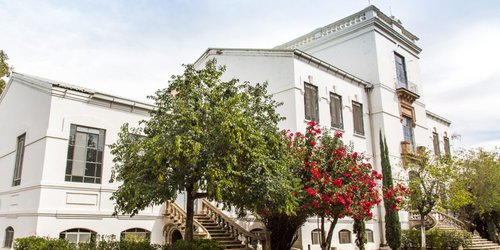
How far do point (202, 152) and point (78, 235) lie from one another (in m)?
6.93

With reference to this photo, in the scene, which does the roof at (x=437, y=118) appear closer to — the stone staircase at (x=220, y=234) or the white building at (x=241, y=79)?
the white building at (x=241, y=79)

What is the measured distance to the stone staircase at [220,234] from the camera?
15980 mm

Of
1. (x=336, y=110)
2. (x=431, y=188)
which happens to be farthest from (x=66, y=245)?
(x=431, y=188)

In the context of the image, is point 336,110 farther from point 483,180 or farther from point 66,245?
point 66,245

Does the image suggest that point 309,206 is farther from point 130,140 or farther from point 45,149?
point 45,149

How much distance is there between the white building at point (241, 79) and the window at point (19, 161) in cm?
5

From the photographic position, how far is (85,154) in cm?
1544

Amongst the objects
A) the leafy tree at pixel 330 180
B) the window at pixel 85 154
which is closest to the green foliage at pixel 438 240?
the leafy tree at pixel 330 180

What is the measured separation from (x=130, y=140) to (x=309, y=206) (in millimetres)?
6572

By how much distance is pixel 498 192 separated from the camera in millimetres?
24781

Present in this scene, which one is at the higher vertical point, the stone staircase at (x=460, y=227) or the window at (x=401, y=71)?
the window at (x=401, y=71)

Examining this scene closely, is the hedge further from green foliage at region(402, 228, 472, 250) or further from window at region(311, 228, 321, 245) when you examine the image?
green foliage at region(402, 228, 472, 250)

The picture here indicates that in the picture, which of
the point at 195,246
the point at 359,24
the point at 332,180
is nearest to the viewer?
the point at 195,246

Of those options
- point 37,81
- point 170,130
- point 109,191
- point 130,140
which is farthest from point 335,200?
point 37,81
